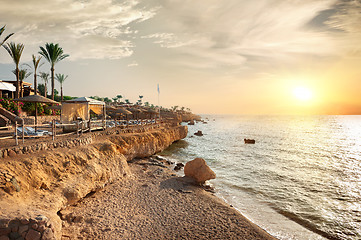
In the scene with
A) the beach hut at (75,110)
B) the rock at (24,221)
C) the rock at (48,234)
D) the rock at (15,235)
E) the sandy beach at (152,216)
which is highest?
the beach hut at (75,110)

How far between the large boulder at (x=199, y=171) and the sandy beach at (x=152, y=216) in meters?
1.44

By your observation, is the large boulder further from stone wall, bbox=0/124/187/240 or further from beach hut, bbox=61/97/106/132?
beach hut, bbox=61/97/106/132

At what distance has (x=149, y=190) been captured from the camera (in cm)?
1155

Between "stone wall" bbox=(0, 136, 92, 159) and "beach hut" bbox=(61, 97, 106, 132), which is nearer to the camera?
"stone wall" bbox=(0, 136, 92, 159)

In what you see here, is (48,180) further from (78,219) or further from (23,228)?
(23,228)

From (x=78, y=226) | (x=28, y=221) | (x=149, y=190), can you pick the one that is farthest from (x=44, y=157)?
(x=149, y=190)

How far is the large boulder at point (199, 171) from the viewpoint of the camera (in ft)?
44.0

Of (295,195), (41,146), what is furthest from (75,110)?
(295,195)

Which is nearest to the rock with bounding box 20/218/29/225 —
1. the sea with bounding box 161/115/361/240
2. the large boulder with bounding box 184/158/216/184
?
the sea with bounding box 161/115/361/240

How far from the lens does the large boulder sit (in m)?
13.4

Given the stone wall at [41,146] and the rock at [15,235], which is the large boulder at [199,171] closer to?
the stone wall at [41,146]

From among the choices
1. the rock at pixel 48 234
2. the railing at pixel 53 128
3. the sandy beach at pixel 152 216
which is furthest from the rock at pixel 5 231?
the railing at pixel 53 128

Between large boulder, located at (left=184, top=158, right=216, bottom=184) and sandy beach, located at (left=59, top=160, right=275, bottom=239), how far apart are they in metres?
1.44

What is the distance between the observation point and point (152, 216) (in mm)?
8734
